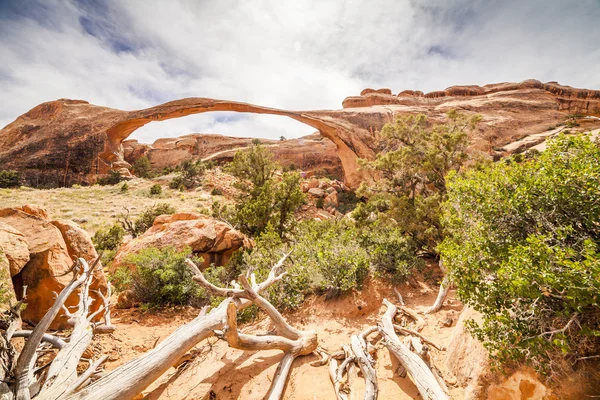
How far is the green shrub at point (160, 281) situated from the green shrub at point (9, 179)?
69.7 ft

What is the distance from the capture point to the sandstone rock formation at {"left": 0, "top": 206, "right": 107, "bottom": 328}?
5074 millimetres

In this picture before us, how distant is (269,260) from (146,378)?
4.68m

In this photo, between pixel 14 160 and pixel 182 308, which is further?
pixel 14 160

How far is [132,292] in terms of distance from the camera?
7.63 meters

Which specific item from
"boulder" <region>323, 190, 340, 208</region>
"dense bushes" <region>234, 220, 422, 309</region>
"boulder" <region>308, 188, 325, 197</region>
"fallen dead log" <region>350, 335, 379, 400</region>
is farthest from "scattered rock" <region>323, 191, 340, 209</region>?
"fallen dead log" <region>350, 335, 379, 400</region>

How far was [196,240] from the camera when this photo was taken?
9.68 meters

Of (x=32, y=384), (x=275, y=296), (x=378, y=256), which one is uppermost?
(x=32, y=384)

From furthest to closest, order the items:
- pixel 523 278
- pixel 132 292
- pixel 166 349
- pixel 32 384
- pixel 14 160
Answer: pixel 14 160
pixel 132 292
pixel 166 349
pixel 32 384
pixel 523 278

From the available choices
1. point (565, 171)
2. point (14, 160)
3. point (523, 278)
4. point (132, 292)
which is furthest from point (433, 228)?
point (14, 160)

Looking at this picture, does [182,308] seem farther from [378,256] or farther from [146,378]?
[378,256]

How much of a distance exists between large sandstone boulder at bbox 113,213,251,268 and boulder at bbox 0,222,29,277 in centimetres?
390

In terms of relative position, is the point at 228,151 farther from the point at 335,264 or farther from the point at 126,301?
the point at 335,264

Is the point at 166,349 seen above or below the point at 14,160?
below

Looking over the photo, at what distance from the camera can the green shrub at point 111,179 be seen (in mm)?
22592
